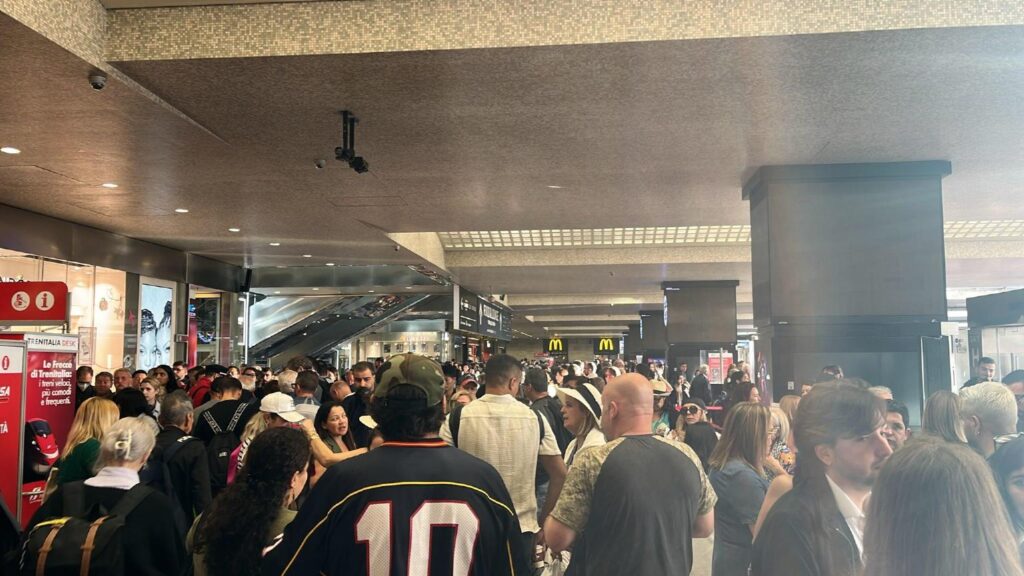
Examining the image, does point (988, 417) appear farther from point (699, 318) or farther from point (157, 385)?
point (699, 318)

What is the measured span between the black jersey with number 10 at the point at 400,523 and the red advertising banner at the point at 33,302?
6.26 meters

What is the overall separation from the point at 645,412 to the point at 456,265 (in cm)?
1457

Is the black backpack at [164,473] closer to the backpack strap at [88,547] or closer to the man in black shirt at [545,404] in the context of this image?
the backpack strap at [88,547]

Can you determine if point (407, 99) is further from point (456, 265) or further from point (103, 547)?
point (456, 265)

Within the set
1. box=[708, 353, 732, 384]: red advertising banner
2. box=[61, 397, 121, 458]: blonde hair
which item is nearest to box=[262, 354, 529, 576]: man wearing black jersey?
box=[61, 397, 121, 458]: blonde hair

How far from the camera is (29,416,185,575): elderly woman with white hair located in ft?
10.0

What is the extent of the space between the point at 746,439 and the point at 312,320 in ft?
85.4

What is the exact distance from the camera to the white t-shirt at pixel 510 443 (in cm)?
432

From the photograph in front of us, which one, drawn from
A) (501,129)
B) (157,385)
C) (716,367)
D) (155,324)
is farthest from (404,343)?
(501,129)

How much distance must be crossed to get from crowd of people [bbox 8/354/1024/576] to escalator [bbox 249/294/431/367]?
849 inches

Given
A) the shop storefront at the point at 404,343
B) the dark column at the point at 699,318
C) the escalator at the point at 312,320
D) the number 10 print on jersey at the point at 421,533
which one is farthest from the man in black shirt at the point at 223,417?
the shop storefront at the point at 404,343

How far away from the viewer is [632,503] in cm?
301

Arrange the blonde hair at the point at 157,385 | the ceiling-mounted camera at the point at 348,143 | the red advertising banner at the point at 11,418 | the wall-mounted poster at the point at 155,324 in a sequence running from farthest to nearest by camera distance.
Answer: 1. the wall-mounted poster at the point at 155,324
2. the blonde hair at the point at 157,385
3. the ceiling-mounted camera at the point at 348,143
4. the red advertising banner at the point at 11,418

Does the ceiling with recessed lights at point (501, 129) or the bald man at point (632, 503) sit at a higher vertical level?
the ceiling with recessed lights at point (501, 129)
